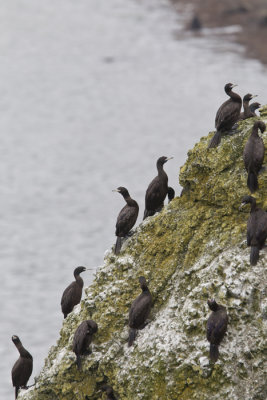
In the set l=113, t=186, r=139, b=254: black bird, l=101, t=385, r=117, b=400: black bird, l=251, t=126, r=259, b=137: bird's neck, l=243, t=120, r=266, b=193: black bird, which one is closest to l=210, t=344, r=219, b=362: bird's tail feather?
l=101, t=385, r=117, b=400: black bird

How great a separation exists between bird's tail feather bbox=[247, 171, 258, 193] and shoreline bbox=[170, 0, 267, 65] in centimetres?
4452

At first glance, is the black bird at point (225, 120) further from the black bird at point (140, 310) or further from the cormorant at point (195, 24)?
the cormorant at point (195, 24)

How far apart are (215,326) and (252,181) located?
266 centimetres

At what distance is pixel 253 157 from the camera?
1055 centimetres

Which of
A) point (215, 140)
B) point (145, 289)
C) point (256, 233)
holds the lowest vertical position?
point (256, 233)

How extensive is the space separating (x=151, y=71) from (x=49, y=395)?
167ft

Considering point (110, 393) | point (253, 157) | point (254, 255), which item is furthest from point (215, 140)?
point (110, 393)

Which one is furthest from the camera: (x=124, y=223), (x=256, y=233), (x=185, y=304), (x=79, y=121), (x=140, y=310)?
(x=79, y=121)

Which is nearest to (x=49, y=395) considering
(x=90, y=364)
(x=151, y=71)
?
(x=90, y=364)

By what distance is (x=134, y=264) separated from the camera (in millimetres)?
11719

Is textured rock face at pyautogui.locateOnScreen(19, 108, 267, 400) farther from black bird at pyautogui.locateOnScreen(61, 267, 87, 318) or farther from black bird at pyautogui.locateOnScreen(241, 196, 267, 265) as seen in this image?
black bird at pyautogui.locateOnScreen(61, 267, 87, 318)

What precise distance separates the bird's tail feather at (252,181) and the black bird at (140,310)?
235 cm

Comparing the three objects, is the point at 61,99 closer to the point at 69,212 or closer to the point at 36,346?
the point at 69,212

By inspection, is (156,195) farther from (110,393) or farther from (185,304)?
(110,393)
